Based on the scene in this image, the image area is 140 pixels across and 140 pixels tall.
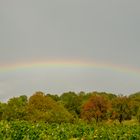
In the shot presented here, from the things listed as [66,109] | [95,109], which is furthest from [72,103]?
[95,109]

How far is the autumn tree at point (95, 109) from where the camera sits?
9512cm

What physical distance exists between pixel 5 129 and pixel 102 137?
21.1ft

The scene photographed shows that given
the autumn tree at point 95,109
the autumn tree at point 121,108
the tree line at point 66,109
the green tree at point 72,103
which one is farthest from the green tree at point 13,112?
the green tree at point 72,103

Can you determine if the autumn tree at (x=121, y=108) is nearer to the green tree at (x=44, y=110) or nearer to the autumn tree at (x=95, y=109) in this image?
the autumn tree at (x=95, y=109)

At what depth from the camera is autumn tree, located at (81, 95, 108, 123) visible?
95.1 m

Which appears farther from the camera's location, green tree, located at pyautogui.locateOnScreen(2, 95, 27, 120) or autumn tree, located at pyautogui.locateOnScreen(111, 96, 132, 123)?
autumn tree, located at pyautogui.locateOnScreen(111, 96, 132, 123)

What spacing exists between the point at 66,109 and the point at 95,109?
27.6 ft

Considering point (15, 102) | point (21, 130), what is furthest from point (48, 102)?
point (21, 130)

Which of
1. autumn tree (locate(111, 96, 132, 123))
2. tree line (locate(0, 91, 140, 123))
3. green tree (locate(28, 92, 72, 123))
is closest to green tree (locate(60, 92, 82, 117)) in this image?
tree line (locate(0, 91, 140, 123))

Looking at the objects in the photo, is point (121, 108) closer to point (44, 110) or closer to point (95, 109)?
point (95, 109)

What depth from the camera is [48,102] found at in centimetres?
8425

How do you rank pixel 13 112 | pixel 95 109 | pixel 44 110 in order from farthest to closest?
pixel 95 109 → pixel 44 110 → pixel 13 112

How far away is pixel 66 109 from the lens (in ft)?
334

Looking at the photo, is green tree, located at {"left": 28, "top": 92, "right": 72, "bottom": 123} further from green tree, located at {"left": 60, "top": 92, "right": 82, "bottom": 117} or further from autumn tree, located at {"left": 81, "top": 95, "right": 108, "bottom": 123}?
green tree, located at {"left": 60, "top": 92, "right": 82, "bottom": 117}
